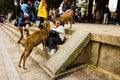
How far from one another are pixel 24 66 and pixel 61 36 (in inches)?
57.4

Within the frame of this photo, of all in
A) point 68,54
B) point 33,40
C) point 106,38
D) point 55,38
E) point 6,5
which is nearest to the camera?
point 106,38

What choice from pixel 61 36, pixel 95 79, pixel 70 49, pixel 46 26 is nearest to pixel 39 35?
pixel 46 26

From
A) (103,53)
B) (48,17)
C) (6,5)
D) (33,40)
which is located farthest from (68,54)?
(6,5)

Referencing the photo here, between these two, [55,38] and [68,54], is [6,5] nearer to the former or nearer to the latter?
[55,38]

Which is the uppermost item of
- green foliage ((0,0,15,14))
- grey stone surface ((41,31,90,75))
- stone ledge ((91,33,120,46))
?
green foliage ((0,0,15,14))

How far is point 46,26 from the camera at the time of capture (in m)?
4.86

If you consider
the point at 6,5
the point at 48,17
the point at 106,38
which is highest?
Answer: the point at 6,5

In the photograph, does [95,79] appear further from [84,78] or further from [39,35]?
[39,35]

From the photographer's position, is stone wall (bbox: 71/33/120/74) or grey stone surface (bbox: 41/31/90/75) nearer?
stone wall (bbox: 71/33/120/74)

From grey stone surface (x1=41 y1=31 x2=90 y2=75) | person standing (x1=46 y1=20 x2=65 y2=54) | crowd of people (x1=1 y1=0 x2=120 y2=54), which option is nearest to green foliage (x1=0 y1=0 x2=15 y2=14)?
crowd of people (x1=1 y1=0 x2=120 y2=54)

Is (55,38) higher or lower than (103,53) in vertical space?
higher

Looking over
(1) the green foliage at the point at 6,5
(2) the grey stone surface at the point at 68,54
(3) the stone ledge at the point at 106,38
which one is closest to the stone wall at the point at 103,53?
→ (3) the stone ledge at the point at 106,38

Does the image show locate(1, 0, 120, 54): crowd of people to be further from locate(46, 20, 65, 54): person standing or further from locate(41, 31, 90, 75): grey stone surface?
locate(41, 31, 90, 75): grey stone surface

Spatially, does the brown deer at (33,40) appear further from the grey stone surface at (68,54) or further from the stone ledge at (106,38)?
the stone ledge at (106,38)
